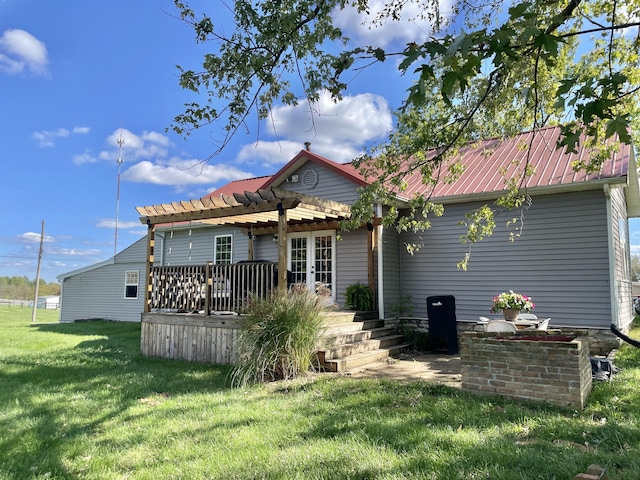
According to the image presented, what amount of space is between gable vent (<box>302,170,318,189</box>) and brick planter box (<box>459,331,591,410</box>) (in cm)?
714

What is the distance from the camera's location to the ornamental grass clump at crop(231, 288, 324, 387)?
620 cm

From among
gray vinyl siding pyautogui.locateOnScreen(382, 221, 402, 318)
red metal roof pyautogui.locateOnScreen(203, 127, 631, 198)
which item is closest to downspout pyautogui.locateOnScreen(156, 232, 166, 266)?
red metal roof pyautogui.locateOnScreen(203, 127, 631, 198)

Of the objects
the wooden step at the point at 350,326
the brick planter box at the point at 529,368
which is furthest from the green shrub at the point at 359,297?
the brick planter box at the point at 529,368

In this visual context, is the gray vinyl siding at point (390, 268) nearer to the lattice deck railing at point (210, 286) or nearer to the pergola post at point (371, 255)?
the pergola post at point (371, 255)

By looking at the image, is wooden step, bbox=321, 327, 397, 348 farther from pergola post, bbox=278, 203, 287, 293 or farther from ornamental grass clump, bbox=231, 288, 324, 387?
pergola post, bbox=278, 203, 287, 293

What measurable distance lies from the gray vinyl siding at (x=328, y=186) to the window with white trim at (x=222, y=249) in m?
3.56

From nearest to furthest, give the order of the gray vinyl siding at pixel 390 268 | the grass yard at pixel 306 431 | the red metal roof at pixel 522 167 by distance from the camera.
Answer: the grass yard at pixel 306 431 → the red metal roof at pixel 522 167 → the gray vinyl siding at pixel 390 268

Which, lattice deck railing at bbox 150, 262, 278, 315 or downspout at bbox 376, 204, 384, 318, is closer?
lattice deck railing at bbox 150, 262, 278, 315

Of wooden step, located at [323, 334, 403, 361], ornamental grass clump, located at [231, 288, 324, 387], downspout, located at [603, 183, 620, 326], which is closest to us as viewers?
ornamental grass clump, located at [231, 288, 324, 387]

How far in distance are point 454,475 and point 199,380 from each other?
4.65 metres

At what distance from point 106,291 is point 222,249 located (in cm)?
779

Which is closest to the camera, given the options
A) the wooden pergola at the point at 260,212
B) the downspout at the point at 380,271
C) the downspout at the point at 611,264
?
the wooden pergola at the point at 260,212

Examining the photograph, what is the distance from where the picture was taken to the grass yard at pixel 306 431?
3.02m

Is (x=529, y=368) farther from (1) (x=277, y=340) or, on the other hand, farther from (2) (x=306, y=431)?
(1) (x=277, y=340)
